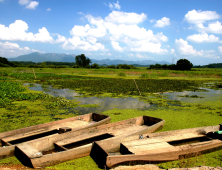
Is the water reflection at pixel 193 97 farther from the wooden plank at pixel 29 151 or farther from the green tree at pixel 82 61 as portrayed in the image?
the green tree at pixel 82 61

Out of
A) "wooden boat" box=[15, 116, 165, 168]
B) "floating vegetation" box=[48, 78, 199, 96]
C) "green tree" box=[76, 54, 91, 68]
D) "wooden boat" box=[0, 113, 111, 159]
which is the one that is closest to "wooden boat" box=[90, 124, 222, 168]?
"wooden boat" box=[15, 116, 165, 168]

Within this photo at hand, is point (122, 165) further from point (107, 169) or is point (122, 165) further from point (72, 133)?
point (72, 133)

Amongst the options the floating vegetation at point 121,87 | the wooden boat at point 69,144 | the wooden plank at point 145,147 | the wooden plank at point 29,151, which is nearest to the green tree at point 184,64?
the floating vegetation at point 121,87

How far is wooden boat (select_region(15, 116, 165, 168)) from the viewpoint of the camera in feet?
13.7

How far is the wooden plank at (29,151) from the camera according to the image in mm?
4219

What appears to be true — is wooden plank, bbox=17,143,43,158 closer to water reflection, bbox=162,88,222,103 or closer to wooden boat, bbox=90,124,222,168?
wooden boat, bbox=90,124,222,168

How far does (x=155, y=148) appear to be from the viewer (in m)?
4.89

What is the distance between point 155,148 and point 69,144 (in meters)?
2.51

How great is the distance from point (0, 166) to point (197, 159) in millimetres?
4744

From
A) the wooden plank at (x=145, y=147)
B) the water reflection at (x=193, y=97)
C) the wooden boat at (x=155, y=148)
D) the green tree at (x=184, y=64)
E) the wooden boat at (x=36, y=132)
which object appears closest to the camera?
the wooden boat at (x=155, y=148)

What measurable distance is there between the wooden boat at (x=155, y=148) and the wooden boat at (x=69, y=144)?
0.25 m

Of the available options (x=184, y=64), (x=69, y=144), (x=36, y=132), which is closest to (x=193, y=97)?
(x=69, y=144)

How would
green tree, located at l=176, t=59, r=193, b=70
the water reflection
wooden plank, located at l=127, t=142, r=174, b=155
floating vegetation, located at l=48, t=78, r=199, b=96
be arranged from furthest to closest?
green tree, located at l=176, t=59, r=193, b=70
floating vegetation, located at l=48, t=78, r=199, b=96
the water reflection
wooden plank, located at l=127, t=142, r=174, b=155

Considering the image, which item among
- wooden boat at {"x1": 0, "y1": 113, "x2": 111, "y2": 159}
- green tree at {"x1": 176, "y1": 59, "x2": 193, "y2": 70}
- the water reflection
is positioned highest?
green tree at {"x1": 176, "y1": 59, "x2": 193, "y2": 70}
